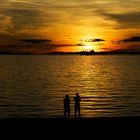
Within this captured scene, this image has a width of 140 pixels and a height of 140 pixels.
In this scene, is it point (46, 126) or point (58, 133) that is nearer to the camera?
point (58, 133)

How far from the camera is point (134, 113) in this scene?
133ft

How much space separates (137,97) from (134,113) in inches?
630

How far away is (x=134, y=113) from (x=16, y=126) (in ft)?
71.3

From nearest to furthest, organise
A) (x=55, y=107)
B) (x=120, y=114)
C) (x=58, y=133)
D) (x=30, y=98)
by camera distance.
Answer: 1. (x=58, y=133)
2. (x=120, y=114)
3. (x=55, y=107)
4. (x=30, y=98)

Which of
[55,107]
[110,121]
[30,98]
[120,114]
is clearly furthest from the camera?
[30,98]

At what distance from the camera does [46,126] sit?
21.6m

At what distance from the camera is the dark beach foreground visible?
2070 cm

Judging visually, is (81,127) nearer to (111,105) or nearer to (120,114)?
(120,114)

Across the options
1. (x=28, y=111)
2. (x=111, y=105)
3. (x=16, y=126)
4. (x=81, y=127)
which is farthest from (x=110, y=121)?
(x=111, y=105)

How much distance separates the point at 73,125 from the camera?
21.9m

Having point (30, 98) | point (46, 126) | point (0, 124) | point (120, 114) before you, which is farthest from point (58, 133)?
point (30, 98)

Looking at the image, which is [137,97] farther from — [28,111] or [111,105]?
[28,111]

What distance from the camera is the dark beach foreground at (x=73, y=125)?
20703mm

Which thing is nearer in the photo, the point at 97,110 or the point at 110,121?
the point at 110,121
